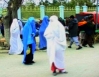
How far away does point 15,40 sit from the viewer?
1350 centimetres

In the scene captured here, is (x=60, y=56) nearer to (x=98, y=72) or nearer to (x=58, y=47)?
(x=58, y=47)

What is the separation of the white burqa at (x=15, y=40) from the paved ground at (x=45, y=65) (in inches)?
15.8

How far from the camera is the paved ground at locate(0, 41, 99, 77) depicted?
9.18 metres

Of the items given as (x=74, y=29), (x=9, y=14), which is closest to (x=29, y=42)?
(x=74, y=29)

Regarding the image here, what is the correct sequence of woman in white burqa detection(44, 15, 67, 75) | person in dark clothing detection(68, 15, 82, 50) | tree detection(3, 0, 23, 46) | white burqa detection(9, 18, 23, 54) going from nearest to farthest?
woman in white burqa detection(44, 15, 67, 75) < white burqa detection(9, 18, 23, 54) < person in dark clothing detection(68, 15, 82, 50) < tree detection(3, 0, 23, 46)

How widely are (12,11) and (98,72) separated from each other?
7.27 m

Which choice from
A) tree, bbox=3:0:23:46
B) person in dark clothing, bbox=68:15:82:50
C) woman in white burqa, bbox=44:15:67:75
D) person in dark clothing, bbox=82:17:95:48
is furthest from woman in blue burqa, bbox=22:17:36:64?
person in dark clothing, bbox=82:17:95:48

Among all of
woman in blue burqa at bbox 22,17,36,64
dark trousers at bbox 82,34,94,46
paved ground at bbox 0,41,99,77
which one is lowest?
paved ground at bbox 0,41,99,77

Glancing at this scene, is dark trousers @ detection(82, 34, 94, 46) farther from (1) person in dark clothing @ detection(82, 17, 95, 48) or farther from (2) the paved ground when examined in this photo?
(2) the paved ground

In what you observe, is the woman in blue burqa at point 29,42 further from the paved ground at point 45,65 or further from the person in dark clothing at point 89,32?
the person in dark clothing at point 89,32

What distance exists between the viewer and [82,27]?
51.0 feet

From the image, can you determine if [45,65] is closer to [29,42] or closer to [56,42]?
[29,42]

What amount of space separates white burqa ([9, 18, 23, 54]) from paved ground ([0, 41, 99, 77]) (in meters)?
0.40

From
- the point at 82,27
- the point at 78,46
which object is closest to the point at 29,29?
the point at 78,46
